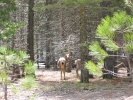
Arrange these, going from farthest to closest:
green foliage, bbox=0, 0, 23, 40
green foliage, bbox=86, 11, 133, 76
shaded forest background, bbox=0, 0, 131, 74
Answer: shaded forest background, bbox=0, 0, 131, 74
green foliage, bbox=0, 0, 23, 40
green foliage, bbox=86, 11, 133, 76

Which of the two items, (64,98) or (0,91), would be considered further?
(0,91)

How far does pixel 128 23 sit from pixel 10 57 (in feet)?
6.59

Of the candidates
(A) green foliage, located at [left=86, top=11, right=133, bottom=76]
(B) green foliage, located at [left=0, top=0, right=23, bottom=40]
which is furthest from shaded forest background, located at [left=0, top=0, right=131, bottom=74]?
(A) green foliage, located at [left=86, top=11, right=133, bottom=76]

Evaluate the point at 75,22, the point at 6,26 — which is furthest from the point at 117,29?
the point at 75,22

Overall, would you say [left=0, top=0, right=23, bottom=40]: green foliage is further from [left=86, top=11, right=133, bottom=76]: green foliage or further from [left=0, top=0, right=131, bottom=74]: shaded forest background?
[left=86, top=11, right=133, bottom=76]: green foliage

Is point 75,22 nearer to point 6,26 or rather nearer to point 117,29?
point 6,26

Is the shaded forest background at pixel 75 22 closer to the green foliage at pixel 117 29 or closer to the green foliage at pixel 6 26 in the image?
the green foliage at pixel 6 26

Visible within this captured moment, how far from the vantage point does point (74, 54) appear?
786 inches

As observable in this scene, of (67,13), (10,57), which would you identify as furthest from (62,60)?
(10,57)

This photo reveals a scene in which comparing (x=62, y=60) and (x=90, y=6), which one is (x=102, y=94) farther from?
(x=62, y=60)

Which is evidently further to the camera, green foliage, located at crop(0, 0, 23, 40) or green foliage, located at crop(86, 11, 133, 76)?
green foliage, located at crop(0, 0, 23, 40)

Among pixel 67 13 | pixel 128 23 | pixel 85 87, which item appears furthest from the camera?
pixel 67 13

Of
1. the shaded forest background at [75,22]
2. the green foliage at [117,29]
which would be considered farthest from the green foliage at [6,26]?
the green foliage at [117,29]

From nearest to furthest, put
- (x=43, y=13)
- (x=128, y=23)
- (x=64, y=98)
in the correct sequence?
(x=128, y=23) < (x=64, y=98) < (x=43, y=13)
